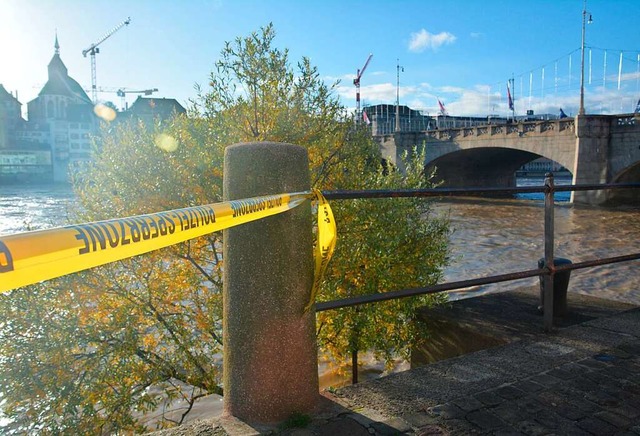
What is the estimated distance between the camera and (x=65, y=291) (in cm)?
635

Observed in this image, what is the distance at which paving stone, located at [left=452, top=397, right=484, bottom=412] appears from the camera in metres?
2.77

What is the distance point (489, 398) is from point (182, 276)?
18.2 ft

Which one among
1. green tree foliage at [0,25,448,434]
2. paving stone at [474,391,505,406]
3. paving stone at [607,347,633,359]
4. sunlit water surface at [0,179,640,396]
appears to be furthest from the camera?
sunlit water surface at [0,179,640,396]

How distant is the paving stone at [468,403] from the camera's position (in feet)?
9.07

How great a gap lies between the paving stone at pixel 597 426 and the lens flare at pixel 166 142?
6936mm

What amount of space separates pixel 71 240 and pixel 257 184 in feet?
4.11

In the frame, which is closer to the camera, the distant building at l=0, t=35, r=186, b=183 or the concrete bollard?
the concrete bollard

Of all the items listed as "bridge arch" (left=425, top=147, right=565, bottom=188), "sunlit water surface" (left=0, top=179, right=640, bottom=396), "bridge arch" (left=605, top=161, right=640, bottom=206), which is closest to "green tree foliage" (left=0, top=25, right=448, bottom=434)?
"sunlit water surface" (left=0, top=179, right=640, bottom=396)

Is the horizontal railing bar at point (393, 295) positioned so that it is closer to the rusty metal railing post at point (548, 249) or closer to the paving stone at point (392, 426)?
the rusty metal railing post at point (548, 249)

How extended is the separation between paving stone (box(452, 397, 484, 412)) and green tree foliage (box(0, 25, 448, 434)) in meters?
4.23

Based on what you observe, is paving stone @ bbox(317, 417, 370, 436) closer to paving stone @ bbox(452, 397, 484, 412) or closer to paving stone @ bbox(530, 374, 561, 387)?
paving stone @ bbox(452, 397, 484, 412)

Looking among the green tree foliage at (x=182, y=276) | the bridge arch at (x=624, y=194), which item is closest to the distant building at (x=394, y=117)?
the bridge arch at (x=624, y=194)

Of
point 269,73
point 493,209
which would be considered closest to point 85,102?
point 493,209

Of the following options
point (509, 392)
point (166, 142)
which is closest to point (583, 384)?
point (509, 392)
